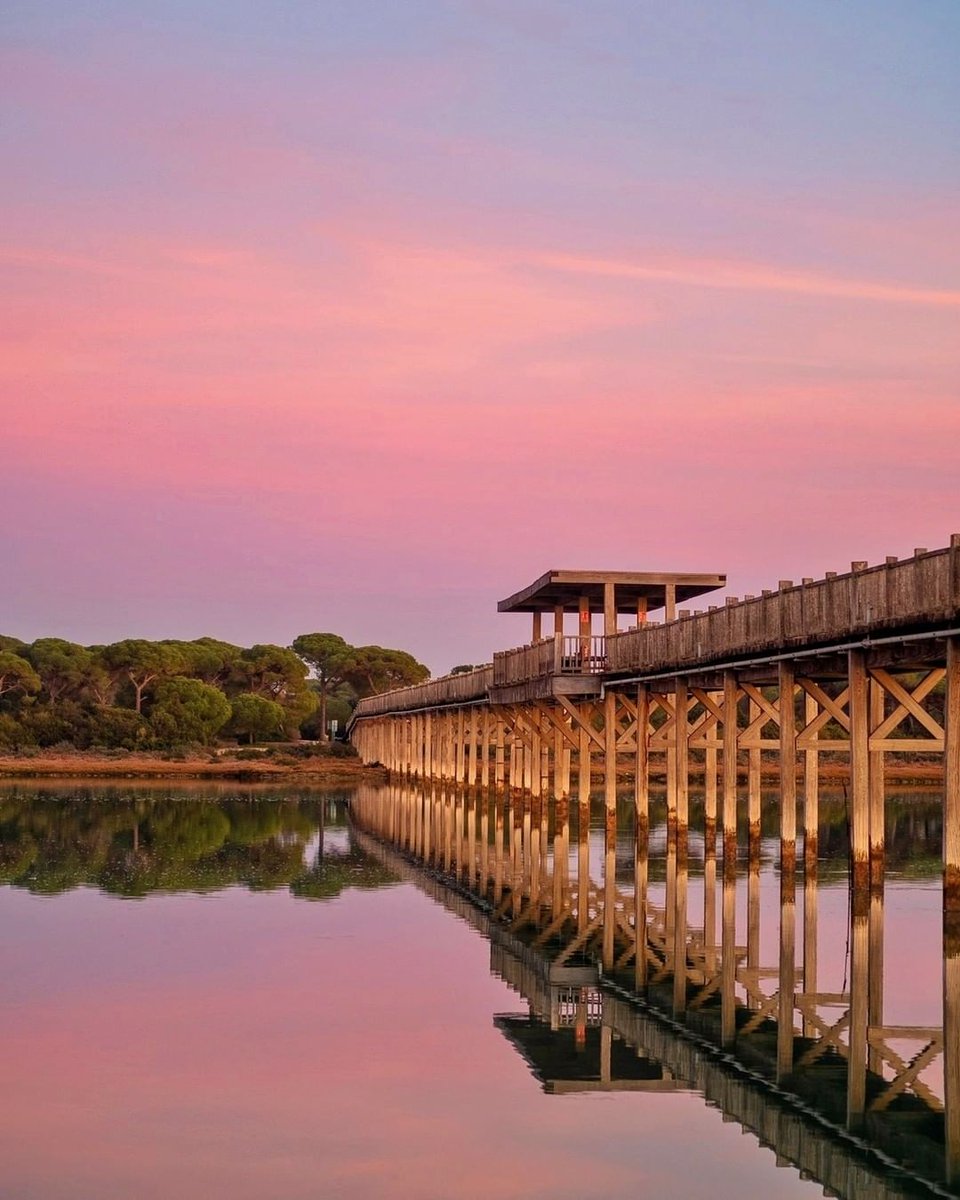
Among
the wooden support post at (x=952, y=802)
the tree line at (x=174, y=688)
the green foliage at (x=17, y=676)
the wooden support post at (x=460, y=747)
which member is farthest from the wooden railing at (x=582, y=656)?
the green foliage at (x=17, y=676)

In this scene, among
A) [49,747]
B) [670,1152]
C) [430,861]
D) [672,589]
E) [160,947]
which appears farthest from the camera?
[49,747]

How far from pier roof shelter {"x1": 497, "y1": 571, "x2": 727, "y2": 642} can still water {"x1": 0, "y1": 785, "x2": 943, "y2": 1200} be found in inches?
554

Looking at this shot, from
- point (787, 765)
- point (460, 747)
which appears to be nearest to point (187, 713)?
point (460, 747)

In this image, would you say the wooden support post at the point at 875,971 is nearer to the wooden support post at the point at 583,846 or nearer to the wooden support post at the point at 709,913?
the wooden support post at the point at 709,913

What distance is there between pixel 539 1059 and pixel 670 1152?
3.54 meters

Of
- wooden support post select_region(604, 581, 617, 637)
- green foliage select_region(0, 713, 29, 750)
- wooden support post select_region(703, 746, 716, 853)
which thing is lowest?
wooden support post select_region(703, 746, 716, 853)

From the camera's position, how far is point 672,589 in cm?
4844

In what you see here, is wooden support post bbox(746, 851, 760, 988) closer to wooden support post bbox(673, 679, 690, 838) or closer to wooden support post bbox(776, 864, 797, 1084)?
wooden support post bbox(776, 864, 797, 1084)

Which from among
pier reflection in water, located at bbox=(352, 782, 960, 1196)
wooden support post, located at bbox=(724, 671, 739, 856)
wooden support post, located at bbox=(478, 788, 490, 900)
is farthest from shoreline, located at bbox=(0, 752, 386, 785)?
wooden support post, located at bbox=(724, 671, 739, 856)

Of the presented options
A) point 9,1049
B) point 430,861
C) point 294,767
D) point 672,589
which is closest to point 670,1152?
point 9,1049

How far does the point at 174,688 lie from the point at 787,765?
8613 centimetres

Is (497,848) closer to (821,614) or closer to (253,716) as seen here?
(821,614)

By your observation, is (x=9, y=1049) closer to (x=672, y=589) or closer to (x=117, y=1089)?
(x=117, y=1089)

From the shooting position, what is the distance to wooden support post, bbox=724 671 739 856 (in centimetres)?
3328
